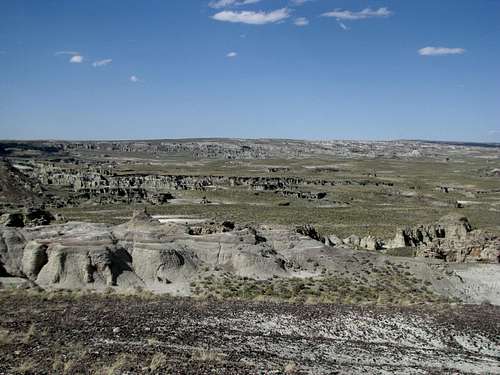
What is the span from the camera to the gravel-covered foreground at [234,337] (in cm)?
1372

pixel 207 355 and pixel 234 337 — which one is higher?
pixel 207 355

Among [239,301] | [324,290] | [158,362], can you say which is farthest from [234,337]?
[324,290]

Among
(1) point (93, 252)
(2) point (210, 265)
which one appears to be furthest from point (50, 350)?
(2) point (210, 265)

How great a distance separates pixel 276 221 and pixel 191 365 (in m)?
49.6

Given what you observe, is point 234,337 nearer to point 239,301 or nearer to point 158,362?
point 158,362

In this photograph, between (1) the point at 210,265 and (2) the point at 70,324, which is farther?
(1) the point at 210,265

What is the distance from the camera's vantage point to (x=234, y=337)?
1669cm

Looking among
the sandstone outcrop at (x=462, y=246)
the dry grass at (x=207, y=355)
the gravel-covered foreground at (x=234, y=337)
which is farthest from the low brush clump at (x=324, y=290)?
the sandstone outcrop at (x=462, y=246)

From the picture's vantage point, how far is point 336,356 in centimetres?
1562

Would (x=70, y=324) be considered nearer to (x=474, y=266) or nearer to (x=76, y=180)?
(x=474, y=266)

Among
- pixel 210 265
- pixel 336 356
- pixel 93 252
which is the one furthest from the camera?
pixel 210 265

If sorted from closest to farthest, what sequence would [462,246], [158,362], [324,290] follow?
[158,362] < [324,290] < [462,246]

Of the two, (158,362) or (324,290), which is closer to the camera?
(158,362)

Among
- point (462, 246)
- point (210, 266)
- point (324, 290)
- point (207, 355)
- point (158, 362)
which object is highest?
point (158, 362)
